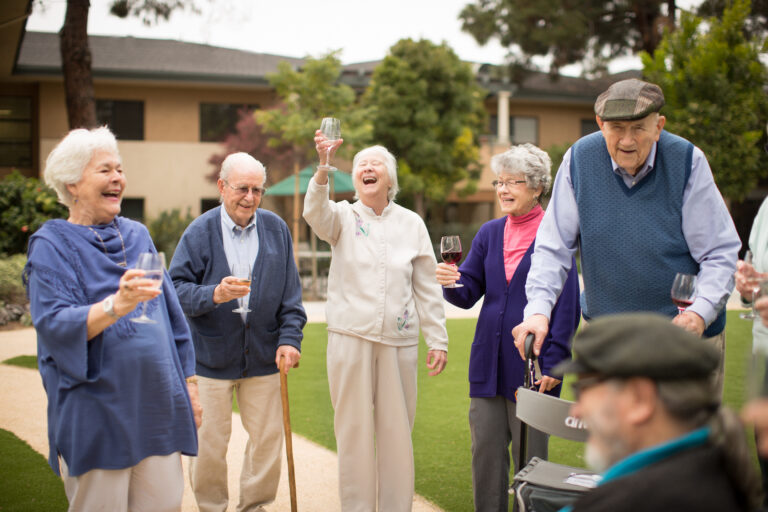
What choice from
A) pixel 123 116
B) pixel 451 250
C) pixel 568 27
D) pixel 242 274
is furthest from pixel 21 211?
pixel 568 27

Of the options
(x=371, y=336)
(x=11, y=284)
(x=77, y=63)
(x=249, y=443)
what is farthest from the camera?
(x=77, y=63)

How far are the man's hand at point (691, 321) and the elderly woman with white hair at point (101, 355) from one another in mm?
2146

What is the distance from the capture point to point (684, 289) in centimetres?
312

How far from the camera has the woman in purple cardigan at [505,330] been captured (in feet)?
13.9

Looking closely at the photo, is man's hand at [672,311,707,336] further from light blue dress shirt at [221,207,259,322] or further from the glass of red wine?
light blue dress shirt at [221,207,259,322]

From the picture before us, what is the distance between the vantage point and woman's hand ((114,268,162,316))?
279 cm

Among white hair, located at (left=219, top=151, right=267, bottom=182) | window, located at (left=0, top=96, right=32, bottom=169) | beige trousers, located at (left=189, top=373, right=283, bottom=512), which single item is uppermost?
window, located at (left=0, top=96, right=32, bottom=169)

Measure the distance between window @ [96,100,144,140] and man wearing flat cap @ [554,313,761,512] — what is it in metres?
26.3

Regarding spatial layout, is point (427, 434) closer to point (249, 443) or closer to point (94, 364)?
point (249, 443)

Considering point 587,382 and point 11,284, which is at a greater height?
point 587,382

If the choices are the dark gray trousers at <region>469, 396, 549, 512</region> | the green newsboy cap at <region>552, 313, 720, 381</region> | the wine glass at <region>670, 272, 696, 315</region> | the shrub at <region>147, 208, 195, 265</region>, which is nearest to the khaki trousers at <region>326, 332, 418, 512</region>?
the dark gray trousers at <region>469, 396, 549, 512</region>

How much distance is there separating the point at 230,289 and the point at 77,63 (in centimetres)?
1303

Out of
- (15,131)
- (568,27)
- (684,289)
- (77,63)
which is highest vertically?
(568,27)

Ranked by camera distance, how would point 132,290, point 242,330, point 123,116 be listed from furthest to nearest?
point 123,116
point 242,330
point 132,290
